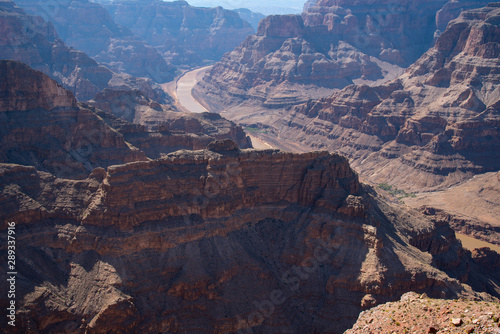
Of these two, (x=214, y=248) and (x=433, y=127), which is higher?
(x=433, y=127)

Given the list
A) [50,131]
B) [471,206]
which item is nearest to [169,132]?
[50,131]

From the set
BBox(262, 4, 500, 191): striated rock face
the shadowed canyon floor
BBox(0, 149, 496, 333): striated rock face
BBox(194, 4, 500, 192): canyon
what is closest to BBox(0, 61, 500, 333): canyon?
BBox(0, 149, 496, 333): striated rock face

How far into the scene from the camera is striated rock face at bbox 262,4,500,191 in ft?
439

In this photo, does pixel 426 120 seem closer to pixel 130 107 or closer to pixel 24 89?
pixel 130 107

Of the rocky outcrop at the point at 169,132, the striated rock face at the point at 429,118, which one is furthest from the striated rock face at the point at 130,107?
the striated rock face at the point at 429,118

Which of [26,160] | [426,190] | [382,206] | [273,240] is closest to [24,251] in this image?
[273,240]

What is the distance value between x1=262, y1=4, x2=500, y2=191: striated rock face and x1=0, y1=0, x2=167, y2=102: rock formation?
236ft

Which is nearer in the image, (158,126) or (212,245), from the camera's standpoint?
(212,245)

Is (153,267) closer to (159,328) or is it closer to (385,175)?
(159,328)

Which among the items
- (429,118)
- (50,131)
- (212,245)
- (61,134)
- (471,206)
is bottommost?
(471,206)

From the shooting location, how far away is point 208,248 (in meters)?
60.1

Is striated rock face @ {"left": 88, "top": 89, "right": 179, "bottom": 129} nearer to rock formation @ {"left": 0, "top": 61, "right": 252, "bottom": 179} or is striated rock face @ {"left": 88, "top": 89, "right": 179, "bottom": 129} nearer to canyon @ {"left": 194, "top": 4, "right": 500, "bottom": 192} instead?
rock formation @ {"left": 0, "top": 61, "right": 252, "bottom": 179}

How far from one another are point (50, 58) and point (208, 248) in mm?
156844

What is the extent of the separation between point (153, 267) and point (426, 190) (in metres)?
88.4
